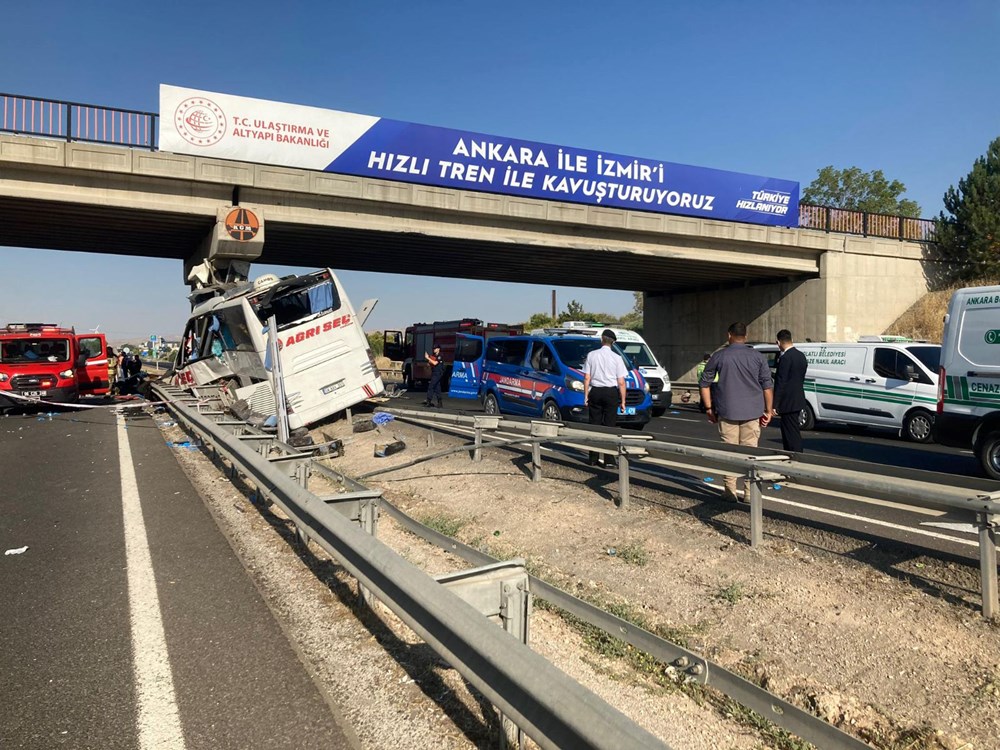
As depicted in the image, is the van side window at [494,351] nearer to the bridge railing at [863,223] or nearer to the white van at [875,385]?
the white van at [875,385]

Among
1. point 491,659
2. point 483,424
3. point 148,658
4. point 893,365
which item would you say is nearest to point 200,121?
point 483,424

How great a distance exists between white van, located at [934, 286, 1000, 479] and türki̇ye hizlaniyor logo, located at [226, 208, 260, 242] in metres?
15.8

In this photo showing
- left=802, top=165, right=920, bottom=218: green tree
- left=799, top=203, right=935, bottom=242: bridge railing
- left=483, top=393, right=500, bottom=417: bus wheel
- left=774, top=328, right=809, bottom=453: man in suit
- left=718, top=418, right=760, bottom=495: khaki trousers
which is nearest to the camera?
left=718, top=418, right=760, bottom=495: khaki trousers

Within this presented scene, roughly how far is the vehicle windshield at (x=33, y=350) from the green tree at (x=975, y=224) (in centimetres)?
3006

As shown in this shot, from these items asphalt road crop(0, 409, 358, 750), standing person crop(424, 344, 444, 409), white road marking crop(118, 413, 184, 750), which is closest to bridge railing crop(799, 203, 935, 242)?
standing person crop(424, 344, 444, 409)

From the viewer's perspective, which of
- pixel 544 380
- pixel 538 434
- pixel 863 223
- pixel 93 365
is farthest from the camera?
pixel 863 223

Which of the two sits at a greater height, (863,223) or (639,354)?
(863,223)

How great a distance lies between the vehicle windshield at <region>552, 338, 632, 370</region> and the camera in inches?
513

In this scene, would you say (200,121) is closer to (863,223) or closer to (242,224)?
(242,224)

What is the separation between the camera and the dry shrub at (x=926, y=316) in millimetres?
24547

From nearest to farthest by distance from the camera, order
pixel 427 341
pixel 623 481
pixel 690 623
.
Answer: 1. pixel 690 623
2. pixel 623 481
3. pixel 427 341

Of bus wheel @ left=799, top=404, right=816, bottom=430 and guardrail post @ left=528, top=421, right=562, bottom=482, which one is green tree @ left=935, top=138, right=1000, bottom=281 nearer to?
bus wheel @ left=799, top=404, right=816, bottom=430

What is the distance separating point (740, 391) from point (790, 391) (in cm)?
173

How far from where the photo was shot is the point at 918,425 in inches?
502
